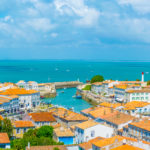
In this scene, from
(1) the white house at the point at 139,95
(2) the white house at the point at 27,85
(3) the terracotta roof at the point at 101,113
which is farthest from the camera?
(2) the white house at the point at 27,85

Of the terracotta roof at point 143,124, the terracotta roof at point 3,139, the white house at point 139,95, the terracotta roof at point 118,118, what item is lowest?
the white house at point 139,95

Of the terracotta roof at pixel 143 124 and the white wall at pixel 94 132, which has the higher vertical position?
the terracotta roof at pixel 143 124

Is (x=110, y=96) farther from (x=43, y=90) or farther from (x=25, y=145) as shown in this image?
(x=25, y=145)

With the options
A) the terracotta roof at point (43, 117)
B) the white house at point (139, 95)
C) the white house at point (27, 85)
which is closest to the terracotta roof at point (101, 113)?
the terracotta roof at point (43, 117)

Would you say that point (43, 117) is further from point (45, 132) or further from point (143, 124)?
point (143, 124)

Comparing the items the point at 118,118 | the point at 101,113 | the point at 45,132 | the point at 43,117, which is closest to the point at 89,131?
the point at 45,132

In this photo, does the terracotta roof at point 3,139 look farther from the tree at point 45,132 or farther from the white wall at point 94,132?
the white wall at point 94,132

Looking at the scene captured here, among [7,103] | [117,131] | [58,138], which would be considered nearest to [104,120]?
[117,131]

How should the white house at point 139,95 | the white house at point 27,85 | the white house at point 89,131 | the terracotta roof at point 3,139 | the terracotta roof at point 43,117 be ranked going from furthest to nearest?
the white house at point 27,85 < the white house at point 139,95 < the terracotta roof at point 43,117 < the white house at point 89,131 < the terracotta roof at point 3,139

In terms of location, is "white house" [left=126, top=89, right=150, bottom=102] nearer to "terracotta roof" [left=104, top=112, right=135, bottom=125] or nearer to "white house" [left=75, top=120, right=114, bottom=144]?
"terracotta roof" [left=104, top=112, right=135, bottom=125]
